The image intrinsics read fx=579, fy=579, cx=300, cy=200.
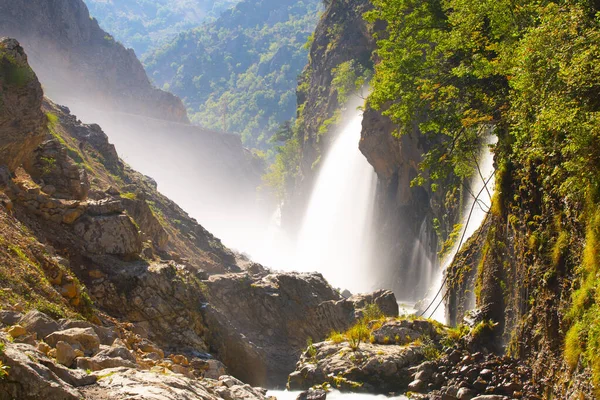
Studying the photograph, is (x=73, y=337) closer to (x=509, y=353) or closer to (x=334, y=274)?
(x=509, y=353)

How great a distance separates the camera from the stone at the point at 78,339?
8984 millimetres

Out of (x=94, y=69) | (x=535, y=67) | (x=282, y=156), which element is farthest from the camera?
(x=94, y=69)

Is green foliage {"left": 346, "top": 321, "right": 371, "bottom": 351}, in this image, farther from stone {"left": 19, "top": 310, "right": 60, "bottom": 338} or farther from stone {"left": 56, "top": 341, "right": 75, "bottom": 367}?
stone {"left": 56, "top": 341, "right": 75, "bottom": 367}

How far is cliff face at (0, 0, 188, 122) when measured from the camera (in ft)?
268

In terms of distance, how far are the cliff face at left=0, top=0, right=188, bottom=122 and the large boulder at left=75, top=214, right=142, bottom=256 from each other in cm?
7234

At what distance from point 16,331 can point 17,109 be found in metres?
12.0

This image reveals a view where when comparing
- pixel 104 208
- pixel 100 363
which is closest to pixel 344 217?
pixel 104 208

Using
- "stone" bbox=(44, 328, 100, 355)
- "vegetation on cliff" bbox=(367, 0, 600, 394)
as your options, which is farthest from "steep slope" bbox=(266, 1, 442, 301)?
"stone" bbox=(44, 328, 100, 355)

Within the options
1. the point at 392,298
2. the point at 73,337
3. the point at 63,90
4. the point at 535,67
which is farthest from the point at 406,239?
the point at 63,90

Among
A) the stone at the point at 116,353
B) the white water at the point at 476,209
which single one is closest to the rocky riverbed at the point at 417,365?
the stone at the point at 116,353

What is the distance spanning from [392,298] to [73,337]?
51.0 ft

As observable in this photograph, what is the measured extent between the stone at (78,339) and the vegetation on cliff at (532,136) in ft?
24.3

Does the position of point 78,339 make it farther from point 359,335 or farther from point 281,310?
point 281,310

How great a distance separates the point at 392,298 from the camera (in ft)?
74.7
